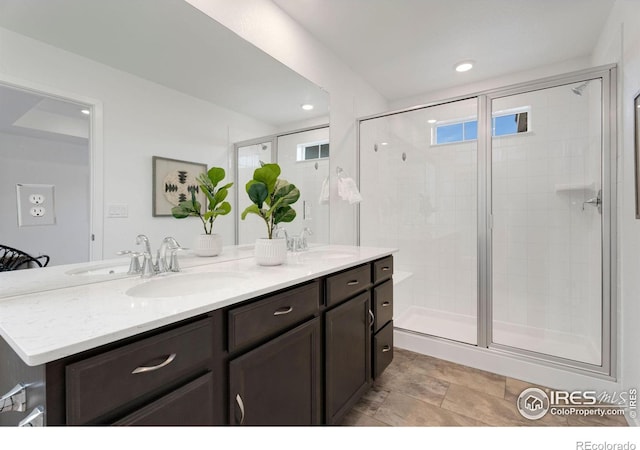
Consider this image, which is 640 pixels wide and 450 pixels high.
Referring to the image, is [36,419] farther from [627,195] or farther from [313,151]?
[627,195]

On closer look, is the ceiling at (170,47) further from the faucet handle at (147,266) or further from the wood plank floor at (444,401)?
the wood plank floor at (444,401)

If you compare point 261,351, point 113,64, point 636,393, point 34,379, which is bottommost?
point 636,393

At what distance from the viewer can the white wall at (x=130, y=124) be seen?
0.99 metres

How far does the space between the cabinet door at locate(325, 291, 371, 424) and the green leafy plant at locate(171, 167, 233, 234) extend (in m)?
0.77

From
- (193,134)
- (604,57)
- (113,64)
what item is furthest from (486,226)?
(113,64)

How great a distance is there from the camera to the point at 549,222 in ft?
7.84

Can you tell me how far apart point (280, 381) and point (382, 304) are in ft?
3.14

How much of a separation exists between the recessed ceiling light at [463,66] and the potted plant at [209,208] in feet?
7.63

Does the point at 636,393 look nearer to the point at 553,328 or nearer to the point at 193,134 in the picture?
the point at 553,328

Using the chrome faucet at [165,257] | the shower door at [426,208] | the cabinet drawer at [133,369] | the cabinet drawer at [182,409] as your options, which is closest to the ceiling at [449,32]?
the shower door at [426,208]

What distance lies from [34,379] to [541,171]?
3086mm

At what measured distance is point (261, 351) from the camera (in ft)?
3.28

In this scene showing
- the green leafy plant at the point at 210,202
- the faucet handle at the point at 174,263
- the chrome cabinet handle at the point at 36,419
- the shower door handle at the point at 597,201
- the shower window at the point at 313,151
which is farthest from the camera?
the shower window at the point at 313,151

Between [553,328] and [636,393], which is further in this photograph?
[553,328]
